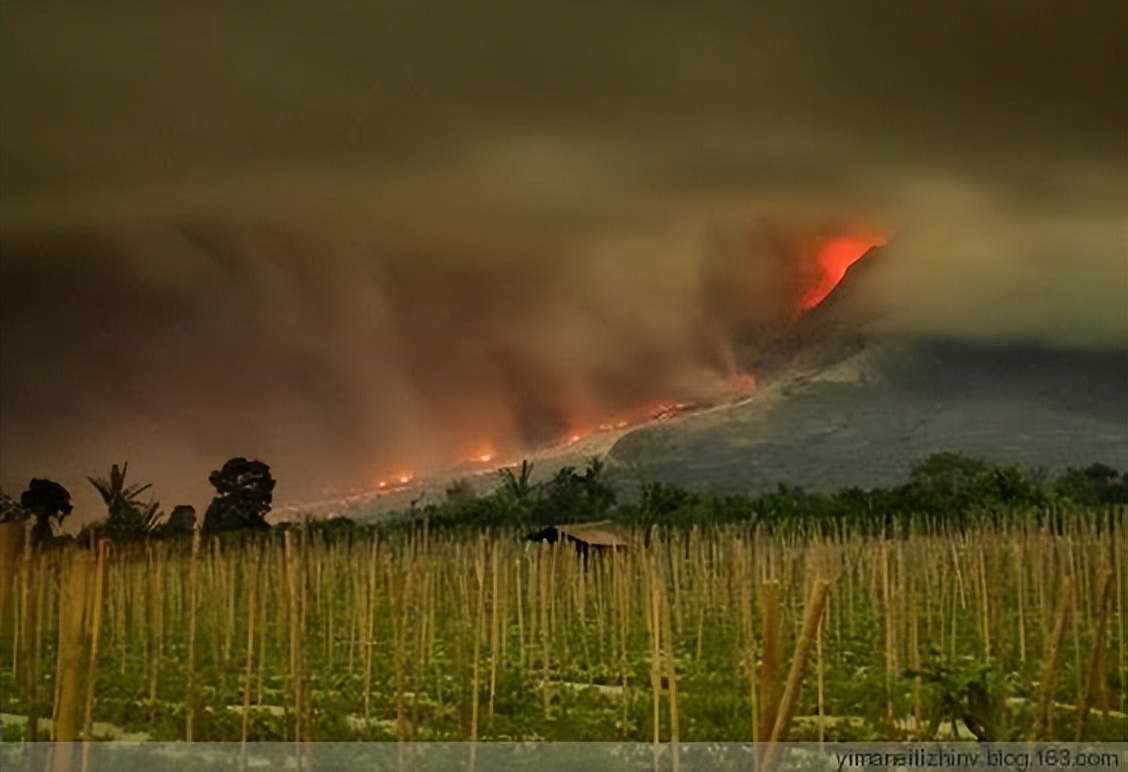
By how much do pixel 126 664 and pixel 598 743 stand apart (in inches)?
Answer: 35.4

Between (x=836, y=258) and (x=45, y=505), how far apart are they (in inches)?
63.3

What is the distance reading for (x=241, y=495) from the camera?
3.46 m

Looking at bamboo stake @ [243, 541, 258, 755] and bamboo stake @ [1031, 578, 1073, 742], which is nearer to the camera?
bamboo stake @ [1031, 578, 1073, 742]

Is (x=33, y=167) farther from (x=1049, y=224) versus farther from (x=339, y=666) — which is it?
(x=1049, y=224)

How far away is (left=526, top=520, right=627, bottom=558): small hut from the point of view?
11.1 ft

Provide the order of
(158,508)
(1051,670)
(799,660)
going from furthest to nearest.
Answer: (158,508)
(1051,670)
(799,660)

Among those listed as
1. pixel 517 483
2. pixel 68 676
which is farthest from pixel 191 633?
pixel 517 483

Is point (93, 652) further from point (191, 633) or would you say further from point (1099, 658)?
point (1099, 658)

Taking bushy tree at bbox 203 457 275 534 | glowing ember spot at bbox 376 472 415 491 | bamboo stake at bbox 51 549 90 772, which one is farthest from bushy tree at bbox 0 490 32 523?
glowing ember spot at bbox 376 472 415 491

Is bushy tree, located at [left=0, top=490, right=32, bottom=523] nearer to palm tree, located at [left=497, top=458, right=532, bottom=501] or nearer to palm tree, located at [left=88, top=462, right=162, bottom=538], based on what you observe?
palm tree, located at [left=88, top=462, right=162, bottom=538]

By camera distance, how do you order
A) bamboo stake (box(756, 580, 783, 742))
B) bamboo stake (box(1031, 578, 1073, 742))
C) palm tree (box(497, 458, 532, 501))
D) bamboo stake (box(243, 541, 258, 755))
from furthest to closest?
palm tree (box(497, 458, 532, 501)), bamboo stake (box(243, 541, 258, 755)), bamboo stake (box(1031, 578, 1073, 742)), bamboo stake (box(756, 580, 783, 742))

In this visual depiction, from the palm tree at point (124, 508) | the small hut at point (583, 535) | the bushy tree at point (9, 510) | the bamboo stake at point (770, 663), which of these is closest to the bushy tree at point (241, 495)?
the palm tree at point (124, 508)

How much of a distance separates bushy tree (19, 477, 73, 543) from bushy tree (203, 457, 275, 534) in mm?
286

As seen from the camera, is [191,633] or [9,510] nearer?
[191,633]
